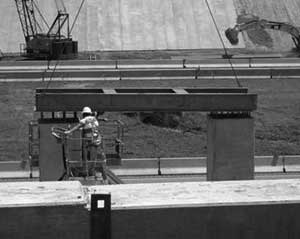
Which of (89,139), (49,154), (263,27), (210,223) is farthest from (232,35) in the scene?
(210,223)

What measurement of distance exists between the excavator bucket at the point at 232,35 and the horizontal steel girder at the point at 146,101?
1616 inches

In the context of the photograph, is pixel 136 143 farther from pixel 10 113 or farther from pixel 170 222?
pixel 170 222

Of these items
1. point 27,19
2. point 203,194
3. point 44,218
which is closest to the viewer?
point 44,218

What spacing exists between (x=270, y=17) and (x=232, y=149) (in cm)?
4976

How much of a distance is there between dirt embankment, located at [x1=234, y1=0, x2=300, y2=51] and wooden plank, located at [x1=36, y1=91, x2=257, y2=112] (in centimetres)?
4402

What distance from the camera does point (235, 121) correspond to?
1748 cm

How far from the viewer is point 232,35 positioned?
5916cm

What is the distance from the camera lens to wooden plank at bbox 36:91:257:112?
1719 centimetres

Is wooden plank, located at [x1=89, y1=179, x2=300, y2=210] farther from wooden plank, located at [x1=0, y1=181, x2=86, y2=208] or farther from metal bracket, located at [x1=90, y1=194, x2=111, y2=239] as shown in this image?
wooden plank, located at [x1=0, y1=181, x2=86, y2=208]

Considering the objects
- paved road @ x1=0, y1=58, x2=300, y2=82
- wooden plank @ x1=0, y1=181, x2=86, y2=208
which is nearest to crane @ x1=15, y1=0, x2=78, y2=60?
paved road @ x1=0, y1=58, x2=300, y2=82

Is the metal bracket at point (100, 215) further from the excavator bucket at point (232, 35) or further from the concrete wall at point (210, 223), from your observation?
the excavator bucket at point (232, 35)

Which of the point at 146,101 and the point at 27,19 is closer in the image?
the point at 146,101

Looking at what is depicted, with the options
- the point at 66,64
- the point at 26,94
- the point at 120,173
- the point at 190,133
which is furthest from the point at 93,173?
the point at 66,64

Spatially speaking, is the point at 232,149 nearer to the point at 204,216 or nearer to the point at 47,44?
the point at 204,216
